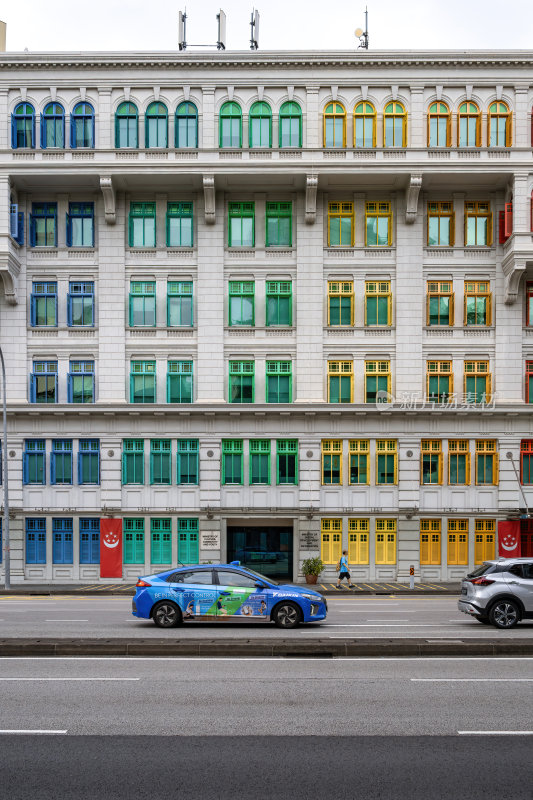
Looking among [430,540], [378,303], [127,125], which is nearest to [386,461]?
[430,540]

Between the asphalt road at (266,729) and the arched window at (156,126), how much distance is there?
2556cm

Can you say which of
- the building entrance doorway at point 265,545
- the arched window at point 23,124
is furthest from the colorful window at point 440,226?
the arched window at point 23,124

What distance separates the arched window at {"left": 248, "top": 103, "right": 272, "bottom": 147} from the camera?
110 feet

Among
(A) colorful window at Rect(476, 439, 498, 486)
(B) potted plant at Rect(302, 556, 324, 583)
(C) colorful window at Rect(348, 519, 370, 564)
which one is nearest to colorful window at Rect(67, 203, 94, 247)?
(B) potted plant at Rect(302, 556, 324, 583)

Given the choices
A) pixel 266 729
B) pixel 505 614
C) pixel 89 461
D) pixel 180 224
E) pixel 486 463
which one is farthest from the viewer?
pixel 180 224

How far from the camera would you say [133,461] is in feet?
111

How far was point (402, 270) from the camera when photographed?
3391cm

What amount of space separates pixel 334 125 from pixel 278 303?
318 inches

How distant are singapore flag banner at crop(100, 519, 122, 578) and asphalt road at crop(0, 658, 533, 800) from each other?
19816 mm

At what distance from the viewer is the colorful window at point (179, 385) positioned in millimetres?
33812

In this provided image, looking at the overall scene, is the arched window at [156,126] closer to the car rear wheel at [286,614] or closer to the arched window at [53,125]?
the arched window at [53,125]

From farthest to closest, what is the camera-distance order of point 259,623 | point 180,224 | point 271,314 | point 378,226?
point 180,224, point 378,226, point 271,314, point 259,623

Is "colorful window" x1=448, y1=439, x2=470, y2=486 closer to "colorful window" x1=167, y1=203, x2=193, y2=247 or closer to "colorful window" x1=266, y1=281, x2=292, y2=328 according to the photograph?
"colorful window" x1=266, y1=281, x2=292, y2=328

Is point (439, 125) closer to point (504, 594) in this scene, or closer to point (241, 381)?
point (241, 381)
